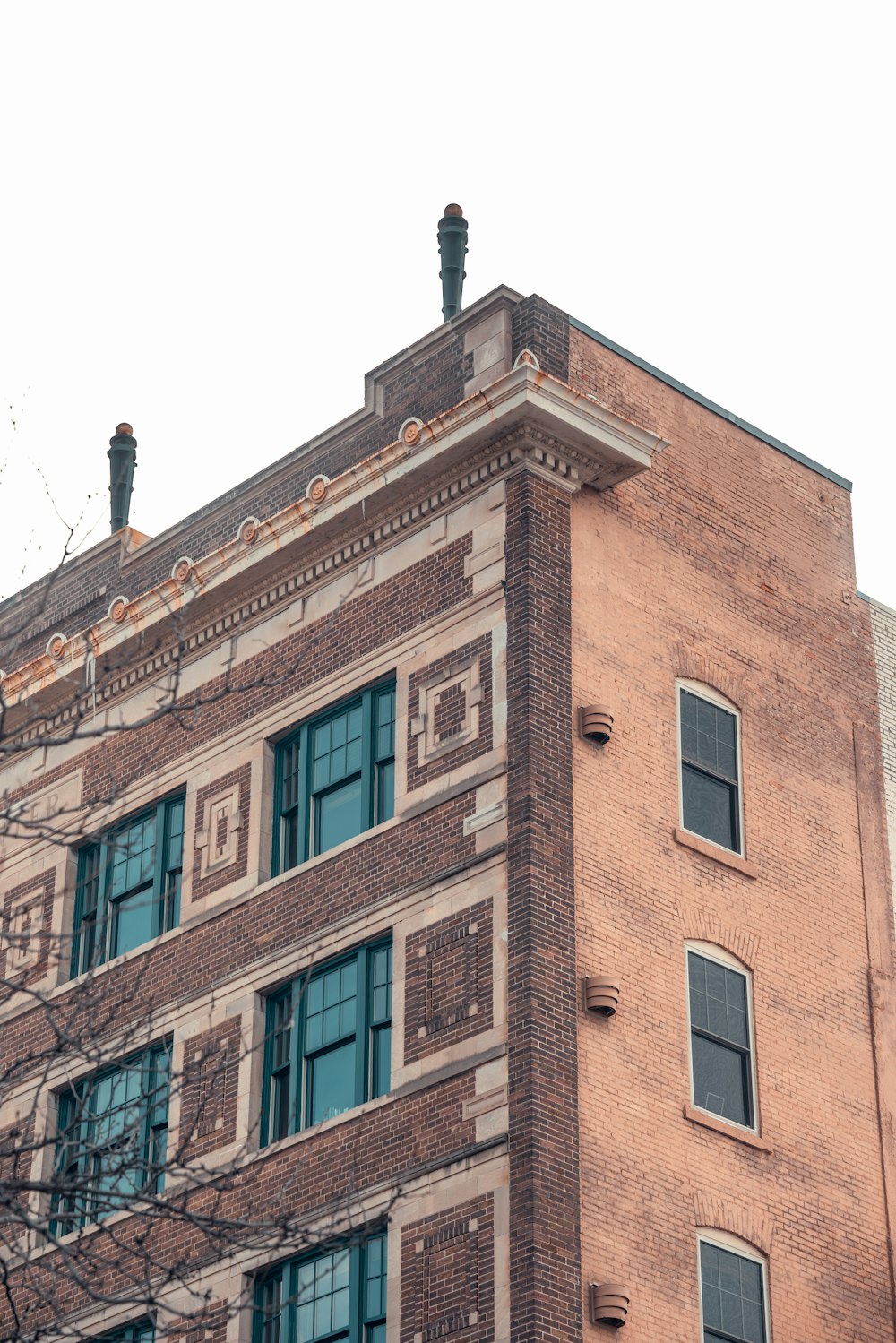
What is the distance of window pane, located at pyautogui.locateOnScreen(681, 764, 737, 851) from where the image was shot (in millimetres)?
25562

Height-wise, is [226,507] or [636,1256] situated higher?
[226,507]

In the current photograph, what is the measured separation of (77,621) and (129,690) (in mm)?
2345

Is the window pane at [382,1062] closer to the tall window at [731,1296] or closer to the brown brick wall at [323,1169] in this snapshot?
the brown brick wall at [323,1169]

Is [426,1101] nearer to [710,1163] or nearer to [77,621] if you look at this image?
[710,1163]

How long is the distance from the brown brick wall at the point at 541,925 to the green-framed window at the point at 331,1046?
2170 mm

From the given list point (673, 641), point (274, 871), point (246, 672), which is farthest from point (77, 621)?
point (673, 641)

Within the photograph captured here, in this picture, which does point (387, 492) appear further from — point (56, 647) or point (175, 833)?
point (56, 647)

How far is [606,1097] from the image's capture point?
22.8 m

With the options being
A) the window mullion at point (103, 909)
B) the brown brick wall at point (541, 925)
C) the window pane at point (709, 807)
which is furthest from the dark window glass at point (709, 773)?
the window mullion at point (103, 909)

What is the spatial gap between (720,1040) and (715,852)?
208 cm

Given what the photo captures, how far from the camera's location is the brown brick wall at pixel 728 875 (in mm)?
23047

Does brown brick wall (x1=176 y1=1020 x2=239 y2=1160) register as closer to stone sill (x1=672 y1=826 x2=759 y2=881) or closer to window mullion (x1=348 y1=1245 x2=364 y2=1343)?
window mullion (x1=348 y1=1245 x2=364 y2=1343)

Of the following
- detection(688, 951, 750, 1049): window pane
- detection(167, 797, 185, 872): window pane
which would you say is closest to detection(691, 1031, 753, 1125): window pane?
detection(688, 951, 750, 1049): window pane

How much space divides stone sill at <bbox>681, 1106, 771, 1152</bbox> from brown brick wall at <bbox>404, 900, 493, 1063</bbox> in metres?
2.44
